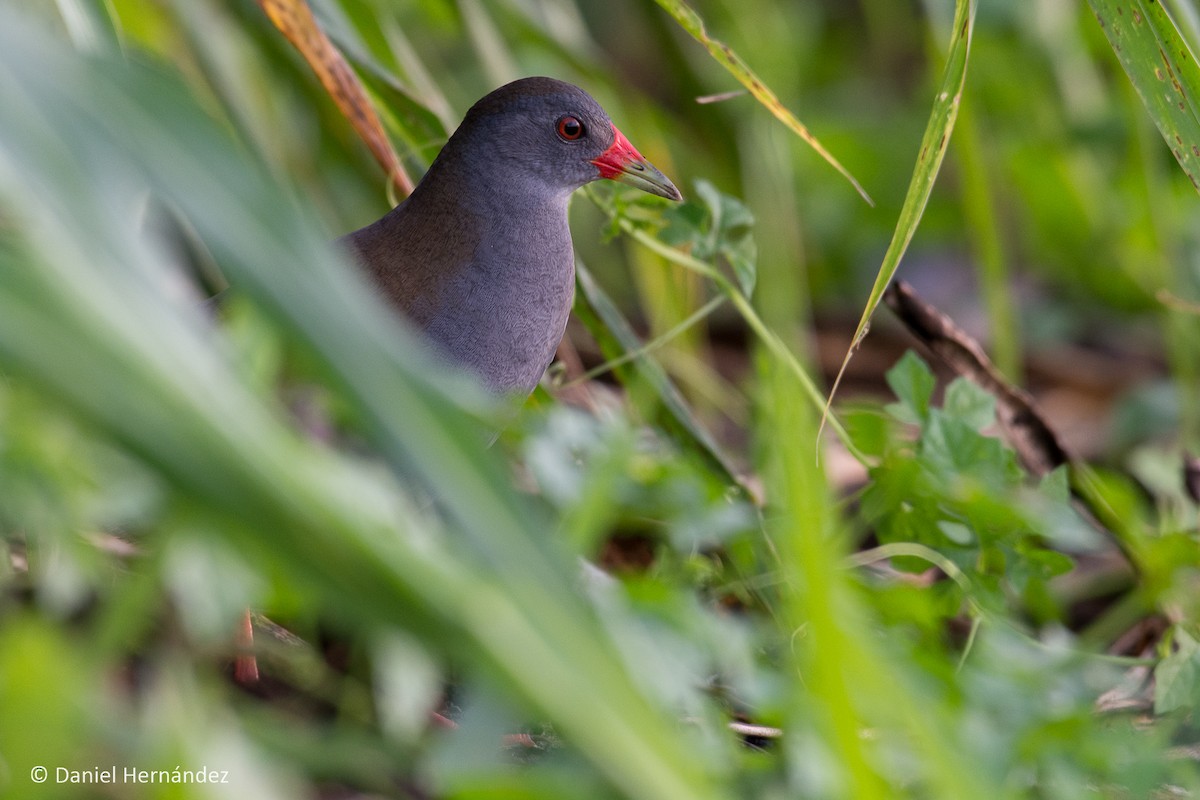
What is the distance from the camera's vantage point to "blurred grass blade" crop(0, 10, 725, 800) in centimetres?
58

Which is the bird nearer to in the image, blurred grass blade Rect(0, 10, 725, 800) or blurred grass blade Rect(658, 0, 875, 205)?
blurred grass blade Rect(658, 0, 875, 205)

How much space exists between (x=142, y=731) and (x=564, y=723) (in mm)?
356

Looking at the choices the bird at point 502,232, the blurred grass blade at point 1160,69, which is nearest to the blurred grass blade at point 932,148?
the blurred grass blade at point 1160,69

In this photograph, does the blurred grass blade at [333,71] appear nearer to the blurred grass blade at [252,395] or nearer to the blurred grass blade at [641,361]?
the blurred grass blade at [641,361]

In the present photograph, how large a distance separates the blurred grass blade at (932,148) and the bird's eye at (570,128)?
55 cm

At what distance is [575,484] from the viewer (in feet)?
4.07

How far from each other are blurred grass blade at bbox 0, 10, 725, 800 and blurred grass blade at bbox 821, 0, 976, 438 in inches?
23.9

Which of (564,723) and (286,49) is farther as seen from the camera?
(286,49)

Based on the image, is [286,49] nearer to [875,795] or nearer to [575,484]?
[575,484]

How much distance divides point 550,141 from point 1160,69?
2.39ft

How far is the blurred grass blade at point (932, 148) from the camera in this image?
119cm

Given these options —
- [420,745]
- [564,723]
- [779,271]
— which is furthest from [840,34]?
[564,723]

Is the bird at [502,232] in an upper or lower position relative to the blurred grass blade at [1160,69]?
lower

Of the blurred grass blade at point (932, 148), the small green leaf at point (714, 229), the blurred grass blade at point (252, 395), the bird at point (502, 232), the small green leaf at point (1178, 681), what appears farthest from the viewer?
the small green leaf at point (714, 229)
